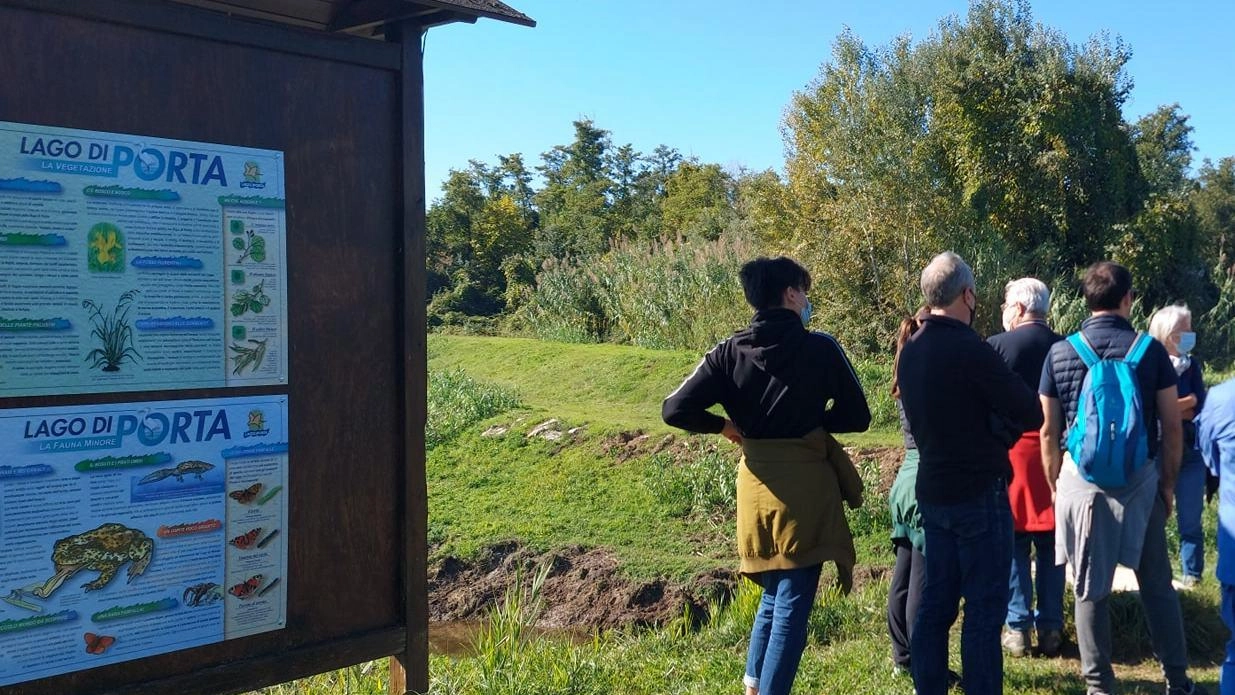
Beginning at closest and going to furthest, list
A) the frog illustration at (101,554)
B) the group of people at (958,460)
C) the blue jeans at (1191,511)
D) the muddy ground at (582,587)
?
the frog illustration at (101,554)
the group of people at (958,460)
the blue jeans at (1191,511)
the muddy ground at (582,587)

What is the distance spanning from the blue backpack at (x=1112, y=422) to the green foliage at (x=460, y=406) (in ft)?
34.0

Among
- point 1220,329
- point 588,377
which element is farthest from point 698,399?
point 1220,329

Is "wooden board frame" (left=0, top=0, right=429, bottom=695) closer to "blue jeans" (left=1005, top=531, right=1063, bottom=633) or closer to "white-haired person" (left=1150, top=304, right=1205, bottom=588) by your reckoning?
"blue jeans" (left=1005, top=531, right=1063, bottom=633)

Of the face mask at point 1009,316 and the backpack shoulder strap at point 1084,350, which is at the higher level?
the face mask at point 1009,316

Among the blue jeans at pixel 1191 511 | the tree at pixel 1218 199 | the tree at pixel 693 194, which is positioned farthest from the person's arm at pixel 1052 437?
the tree at pixel 1218 199

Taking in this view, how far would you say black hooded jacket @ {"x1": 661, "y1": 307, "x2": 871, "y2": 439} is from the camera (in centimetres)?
421

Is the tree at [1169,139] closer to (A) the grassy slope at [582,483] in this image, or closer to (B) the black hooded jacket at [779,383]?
(A) the grassy slope at [582,483]

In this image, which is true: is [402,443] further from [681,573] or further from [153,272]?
[681,573]

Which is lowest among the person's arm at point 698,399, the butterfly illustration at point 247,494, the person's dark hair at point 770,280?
the butterfly illustration at point 247,494

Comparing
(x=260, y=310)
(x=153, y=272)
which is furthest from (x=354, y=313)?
(x=153, y=272)

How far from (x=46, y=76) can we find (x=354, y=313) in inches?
50.6

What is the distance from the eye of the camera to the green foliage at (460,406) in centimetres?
1425

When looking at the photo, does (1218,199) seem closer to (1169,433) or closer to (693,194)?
(693,194)

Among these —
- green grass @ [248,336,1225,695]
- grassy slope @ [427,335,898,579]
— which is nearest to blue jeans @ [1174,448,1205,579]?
green grass @ [248,336,1225,695]
